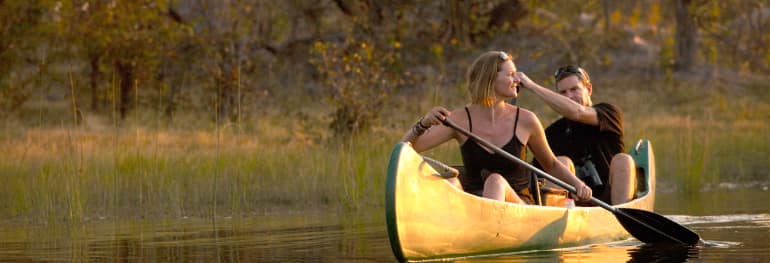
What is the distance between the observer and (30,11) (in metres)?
20.7

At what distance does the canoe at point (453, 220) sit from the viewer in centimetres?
790

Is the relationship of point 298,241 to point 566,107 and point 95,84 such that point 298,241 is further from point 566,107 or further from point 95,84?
point 95,84

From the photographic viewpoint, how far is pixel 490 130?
28.2 ft

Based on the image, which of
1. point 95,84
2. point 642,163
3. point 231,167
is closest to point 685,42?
point 95,84

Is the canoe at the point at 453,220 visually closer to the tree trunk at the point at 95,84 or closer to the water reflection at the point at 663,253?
the water reflection at the point at 663,253

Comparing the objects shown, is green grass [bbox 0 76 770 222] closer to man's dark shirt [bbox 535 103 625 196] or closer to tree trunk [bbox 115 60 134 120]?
tree trunk [bbox 115 60 134 120]

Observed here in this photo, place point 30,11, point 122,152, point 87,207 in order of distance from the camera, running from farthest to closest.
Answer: point 30,11 < point 122,152 < point 87,207

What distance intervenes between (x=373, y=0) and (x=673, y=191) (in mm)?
11626

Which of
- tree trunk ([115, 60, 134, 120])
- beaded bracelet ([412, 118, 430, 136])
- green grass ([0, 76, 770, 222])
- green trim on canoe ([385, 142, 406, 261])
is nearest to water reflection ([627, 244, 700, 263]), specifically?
beaded bracelet ([412, 118, 430, 136])

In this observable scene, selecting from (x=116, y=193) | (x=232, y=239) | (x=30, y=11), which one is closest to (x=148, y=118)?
(x=30, y=11)

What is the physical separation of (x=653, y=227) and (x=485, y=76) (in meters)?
1.84

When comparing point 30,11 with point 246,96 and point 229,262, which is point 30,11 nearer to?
point 246,96

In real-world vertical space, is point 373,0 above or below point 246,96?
above

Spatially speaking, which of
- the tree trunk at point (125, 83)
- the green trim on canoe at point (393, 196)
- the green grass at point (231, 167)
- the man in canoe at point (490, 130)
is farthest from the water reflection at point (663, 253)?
the tree trunk at point (125, 83)
